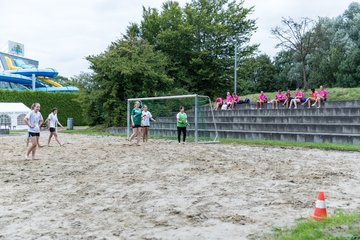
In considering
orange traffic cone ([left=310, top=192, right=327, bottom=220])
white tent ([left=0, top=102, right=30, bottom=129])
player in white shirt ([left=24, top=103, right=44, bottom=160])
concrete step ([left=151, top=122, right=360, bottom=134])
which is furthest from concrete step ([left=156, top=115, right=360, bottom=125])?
white tent ([left=0, top=102, right=30, bottom=129])

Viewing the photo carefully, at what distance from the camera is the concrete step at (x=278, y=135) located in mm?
17281

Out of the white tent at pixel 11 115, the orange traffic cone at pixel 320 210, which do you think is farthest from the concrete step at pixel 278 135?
the white tent at pixel 11 115

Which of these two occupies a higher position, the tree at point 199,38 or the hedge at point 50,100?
the tree at point 199,38

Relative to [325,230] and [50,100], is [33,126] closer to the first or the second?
[325,230]

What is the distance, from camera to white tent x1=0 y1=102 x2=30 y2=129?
35.0m

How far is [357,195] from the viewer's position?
277 inches

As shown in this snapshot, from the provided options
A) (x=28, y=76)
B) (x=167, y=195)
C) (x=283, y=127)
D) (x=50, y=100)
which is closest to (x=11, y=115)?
(x=50, y=100)

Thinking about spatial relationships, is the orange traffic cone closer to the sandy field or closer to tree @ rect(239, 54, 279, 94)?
the sandy field

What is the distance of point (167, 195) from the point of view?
7.36 m

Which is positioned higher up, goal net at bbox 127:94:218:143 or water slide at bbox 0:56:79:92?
water slide at bbox 0:56:79:92

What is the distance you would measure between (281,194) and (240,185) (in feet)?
3.70

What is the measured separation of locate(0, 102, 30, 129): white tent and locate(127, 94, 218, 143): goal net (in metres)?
16.2

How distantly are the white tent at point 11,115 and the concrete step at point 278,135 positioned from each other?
17207 millimetres

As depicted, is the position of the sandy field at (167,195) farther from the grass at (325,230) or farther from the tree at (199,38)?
the tree at (199,38)
